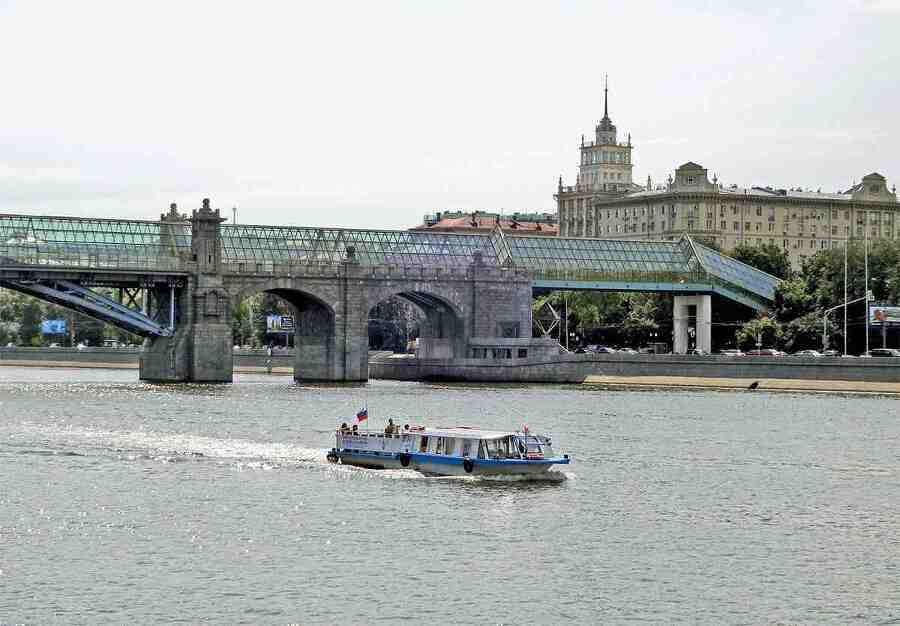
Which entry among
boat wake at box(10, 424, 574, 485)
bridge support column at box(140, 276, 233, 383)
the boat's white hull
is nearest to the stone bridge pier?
bridge support column at box(140, 276, 233, 383)

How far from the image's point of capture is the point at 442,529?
210ft

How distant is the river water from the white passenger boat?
4.29ft

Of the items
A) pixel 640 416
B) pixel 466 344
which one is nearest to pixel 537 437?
pixel 640 416

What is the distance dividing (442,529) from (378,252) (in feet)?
377

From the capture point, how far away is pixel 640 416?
117 meters

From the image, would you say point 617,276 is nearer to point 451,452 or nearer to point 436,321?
point 436,321

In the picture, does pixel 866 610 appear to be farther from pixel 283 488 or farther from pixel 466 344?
pixel 466 344

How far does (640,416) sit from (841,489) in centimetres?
4104

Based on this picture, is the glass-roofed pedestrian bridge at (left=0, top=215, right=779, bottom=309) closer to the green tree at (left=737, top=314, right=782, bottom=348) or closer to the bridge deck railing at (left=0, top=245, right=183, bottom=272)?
the bridge deck railing at (left=0, top=245, right=183, bottom=272)

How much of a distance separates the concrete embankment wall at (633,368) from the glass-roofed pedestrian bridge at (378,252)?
1125cm

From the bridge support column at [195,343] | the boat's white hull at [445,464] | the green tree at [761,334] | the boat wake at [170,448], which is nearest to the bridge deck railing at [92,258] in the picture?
the bridge support column at [195,343]

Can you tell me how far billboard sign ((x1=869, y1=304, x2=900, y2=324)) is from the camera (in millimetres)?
167250

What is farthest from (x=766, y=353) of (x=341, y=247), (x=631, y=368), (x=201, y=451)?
(x=201, y=451)

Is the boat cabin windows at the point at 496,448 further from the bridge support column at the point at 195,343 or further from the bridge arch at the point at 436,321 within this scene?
the bridge arch at the point at 436,321
